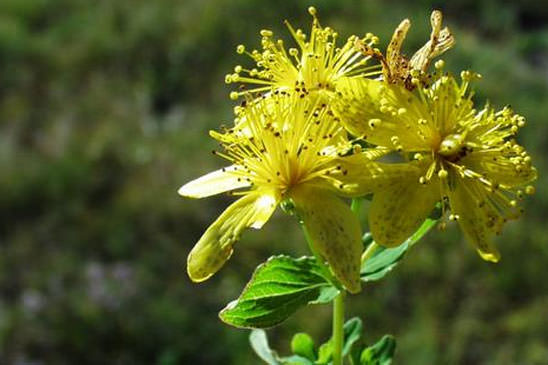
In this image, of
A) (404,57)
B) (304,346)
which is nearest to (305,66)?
(404,57)

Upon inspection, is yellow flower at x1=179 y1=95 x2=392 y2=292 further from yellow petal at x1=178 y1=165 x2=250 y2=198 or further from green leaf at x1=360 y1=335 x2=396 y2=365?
Result: green leaf at x1=360 y1=335 x2=396 y2=365

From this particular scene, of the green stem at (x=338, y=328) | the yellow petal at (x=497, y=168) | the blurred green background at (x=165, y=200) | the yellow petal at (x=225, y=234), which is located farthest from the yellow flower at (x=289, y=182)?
the blurred green background at (x=165, y=200)

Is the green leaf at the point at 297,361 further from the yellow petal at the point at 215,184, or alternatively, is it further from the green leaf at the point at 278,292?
the yellow petal at the point at 215,184

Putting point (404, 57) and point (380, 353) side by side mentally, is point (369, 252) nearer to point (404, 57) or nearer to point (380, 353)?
point (380, 353)

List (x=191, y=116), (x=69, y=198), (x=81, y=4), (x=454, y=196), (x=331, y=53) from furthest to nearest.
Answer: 1. (x=81, y=4)
2. (x=191, y=116)
3. (x=69, y=198)
4. (x=331, y=53)
5. (x=454, y=196)

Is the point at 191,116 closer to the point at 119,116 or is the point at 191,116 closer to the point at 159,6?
the point at 119,116

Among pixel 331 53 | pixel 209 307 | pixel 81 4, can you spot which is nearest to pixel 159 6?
pixel 81 4
